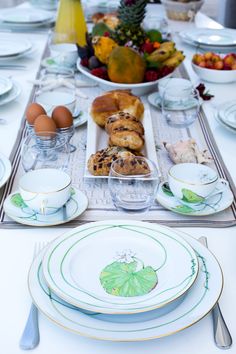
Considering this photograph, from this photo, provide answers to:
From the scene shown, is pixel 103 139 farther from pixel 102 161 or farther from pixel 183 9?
pixel 183 9

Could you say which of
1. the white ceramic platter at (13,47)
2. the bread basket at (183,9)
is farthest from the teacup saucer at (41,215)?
the bread basket at (183,9)

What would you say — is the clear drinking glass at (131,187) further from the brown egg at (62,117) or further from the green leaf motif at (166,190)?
the brown egg at (62,117)

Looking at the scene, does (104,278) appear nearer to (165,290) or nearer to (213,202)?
(165,290)

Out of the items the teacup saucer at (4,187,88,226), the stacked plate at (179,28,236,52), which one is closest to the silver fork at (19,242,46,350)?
the teacup saucer at (4,187,88,226)

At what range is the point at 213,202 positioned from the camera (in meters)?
0.71

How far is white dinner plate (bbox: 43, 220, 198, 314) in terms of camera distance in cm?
49

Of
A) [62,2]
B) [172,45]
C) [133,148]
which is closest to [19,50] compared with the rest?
[62,2]

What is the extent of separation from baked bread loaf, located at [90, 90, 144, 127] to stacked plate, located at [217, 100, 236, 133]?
0.52 feet

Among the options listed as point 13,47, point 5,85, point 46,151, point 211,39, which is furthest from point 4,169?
point 211,39

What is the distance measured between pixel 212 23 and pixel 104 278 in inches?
67.2

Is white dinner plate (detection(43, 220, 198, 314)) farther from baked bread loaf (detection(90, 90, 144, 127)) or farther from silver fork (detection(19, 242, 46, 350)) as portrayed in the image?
baked bread loaf (detection(90, 90, 144, 127))

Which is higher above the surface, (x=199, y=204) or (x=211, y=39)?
(x=199, y=204)

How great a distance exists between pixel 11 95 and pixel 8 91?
0.4 inches

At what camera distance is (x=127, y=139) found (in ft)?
2.71
